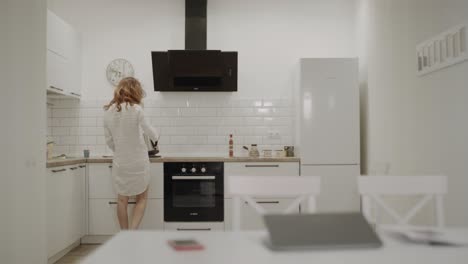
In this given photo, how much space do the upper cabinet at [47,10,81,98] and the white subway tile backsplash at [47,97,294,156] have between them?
1.11ft

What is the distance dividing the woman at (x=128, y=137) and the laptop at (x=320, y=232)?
2.62 m

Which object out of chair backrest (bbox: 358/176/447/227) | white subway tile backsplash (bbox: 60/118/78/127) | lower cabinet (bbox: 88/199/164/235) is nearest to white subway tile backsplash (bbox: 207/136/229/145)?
lower cabinet (bbox: 88/199/164/235)

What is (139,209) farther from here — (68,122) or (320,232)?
(320,232)

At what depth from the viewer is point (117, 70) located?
4746 millimetres

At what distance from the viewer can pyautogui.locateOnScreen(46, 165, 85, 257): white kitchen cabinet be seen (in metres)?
3.43

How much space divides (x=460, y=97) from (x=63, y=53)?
3.52 metres

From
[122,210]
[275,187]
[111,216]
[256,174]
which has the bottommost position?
[111,216]

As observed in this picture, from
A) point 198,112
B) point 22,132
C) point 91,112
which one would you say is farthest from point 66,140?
point 22,132

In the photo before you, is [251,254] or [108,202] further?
[108,202]

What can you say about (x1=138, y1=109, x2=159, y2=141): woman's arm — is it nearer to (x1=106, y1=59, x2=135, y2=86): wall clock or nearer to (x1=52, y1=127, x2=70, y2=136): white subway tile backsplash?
(x1=106, y1=59, x2=135, y2=86): wall clock

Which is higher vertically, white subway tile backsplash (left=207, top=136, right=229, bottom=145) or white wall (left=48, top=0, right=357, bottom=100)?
white wall (left=48, top=0, right=357, bottom=100)

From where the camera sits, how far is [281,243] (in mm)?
1185

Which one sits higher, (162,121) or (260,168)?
(162,121)

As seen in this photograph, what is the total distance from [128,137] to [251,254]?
107 inches
